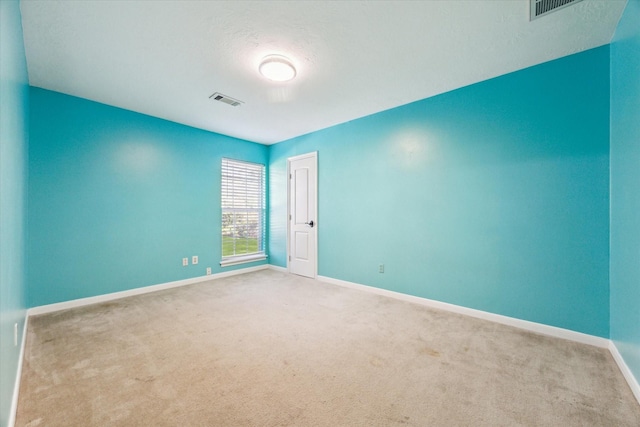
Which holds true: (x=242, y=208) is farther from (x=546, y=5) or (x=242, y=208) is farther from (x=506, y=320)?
(x=546, y=5)

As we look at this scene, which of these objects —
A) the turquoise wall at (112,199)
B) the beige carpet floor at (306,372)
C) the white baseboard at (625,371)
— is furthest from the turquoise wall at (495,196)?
the turquoise wall at (112,199)

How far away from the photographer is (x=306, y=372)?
1861 mm

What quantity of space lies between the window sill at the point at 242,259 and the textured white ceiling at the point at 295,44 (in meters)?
2.74

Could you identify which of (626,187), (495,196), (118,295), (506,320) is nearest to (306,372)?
(506,320)

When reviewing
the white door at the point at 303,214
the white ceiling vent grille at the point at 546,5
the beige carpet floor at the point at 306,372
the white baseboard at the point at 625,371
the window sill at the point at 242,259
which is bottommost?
the beige carpet floor at the point at 306,372

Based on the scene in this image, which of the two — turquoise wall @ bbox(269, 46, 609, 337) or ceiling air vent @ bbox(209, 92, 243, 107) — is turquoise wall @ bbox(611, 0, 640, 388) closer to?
turquoise wall @ bbox(269, 46, 609, 337)

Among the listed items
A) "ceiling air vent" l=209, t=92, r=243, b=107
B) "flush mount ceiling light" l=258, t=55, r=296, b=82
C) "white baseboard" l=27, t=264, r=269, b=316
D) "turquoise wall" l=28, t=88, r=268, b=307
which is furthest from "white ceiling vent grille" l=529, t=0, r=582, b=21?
"white baseboard" l=27, t=264, r=269, b=316

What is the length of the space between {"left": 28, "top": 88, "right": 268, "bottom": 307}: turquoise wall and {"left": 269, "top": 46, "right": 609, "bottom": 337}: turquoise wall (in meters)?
2.54

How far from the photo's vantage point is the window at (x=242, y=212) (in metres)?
4.74

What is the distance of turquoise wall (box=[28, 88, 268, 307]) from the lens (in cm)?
297

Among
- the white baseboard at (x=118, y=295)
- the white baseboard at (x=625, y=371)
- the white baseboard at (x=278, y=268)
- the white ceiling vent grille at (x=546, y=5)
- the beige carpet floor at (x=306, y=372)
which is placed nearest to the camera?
the beige carpet floor at (x=306, y=372)

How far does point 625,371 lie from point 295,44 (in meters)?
3.54

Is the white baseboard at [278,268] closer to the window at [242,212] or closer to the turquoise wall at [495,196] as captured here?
the window at [242,212]

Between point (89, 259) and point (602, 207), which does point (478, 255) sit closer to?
point (602, 207)
